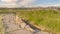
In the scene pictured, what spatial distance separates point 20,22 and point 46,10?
578 millimetres

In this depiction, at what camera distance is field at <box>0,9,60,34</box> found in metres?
2.57

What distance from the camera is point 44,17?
8.74 feet

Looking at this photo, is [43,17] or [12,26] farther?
[43,17]

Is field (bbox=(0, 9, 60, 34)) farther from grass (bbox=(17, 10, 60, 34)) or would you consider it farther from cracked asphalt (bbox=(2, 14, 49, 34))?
cracked asphalt (bbox=(2, 14, 49, 34))

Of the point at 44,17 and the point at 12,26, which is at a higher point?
the point at 44,17

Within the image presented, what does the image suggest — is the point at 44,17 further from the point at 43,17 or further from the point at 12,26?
the point at 12,26

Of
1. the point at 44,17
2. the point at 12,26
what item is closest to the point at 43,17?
the point at 44,17

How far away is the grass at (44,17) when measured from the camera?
8.41 ft

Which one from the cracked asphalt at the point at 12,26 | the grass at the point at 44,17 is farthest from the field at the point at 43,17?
the cracked asphalt at the point at 12,26

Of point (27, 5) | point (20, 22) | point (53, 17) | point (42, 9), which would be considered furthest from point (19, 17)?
point (53, 17)

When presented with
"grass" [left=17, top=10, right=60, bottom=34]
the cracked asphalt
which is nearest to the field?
"grass" [left=17, top=10, right=60, bottom=34]

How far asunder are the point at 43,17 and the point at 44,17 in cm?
2

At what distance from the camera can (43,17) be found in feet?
8.77

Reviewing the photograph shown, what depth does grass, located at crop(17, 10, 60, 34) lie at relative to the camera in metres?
2.56
